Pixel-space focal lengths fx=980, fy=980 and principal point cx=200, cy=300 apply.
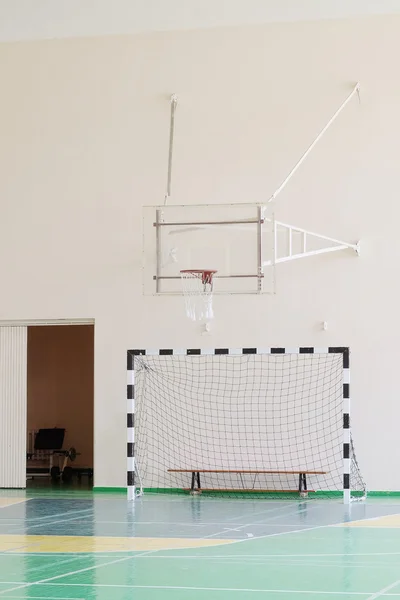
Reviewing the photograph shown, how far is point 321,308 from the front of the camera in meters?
15.7

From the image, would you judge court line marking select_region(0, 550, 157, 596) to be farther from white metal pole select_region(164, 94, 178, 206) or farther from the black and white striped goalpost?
white metal pole select_region(164, 94, 178, 206)

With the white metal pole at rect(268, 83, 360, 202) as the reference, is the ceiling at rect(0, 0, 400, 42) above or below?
above

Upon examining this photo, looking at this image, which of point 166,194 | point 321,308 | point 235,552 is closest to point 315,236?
point 321,308

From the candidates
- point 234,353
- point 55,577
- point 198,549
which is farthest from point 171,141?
point 55,577

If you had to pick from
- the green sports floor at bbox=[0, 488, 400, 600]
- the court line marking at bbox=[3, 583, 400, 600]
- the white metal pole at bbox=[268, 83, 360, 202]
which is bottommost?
the green sports floor at bbox=[0, 488, 400, 600]

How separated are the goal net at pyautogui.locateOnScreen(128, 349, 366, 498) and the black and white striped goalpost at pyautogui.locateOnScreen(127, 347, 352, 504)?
13.0 inches

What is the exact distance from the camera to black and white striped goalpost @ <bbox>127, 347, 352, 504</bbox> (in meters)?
14.1

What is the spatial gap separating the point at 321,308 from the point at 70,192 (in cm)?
467

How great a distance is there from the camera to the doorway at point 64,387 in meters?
21.3

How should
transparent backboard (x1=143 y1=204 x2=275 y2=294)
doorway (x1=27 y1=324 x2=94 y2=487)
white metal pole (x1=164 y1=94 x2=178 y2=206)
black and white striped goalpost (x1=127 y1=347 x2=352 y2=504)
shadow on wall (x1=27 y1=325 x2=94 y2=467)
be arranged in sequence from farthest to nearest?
shadow on wall (x1=27 y1=325 x2=94 y2=467) < doorway (x1=27 y1=324 x2=94 y2=487) < white metal pole (x1=164 y1=94 x2=178 y2=206) < black and white striped goalpost (x1=127 y1=347 x2=352 y2=504) < transparent backboard (x1=143 y1=204 x2=275 y2=294)

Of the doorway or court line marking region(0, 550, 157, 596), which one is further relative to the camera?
the doorway

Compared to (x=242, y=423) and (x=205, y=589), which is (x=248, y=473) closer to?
(x=242, y=423)

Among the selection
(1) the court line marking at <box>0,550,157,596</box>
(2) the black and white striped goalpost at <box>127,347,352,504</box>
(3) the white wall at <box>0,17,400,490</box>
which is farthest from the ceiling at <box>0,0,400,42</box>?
(1) the court line marking at <box>0,550,157,596</box>

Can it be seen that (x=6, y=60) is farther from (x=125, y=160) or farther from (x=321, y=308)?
(x=321, y=308)
